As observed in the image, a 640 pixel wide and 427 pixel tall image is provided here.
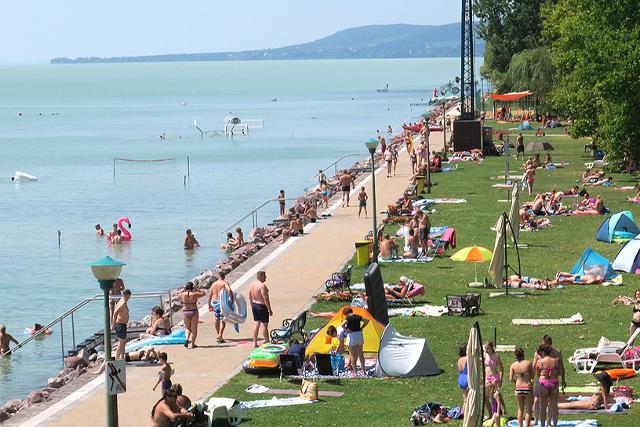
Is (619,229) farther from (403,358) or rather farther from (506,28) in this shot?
(506,28)

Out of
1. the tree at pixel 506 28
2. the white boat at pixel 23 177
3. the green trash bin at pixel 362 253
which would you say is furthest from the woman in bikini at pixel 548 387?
the tree at pixel 506 28

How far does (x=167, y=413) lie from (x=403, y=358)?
5.29 meters

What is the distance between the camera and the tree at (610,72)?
151 feet

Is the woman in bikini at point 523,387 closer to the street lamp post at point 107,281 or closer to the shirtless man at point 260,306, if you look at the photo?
the street lamp post at point 107,281

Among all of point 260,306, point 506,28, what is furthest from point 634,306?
point 506,28

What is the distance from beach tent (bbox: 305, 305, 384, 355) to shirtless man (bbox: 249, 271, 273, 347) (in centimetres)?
127

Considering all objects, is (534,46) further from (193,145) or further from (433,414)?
(433,414)

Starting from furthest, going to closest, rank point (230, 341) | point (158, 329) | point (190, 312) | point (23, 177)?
point (23, 177), point (158, 329), point (230, 341), point (190, 312)

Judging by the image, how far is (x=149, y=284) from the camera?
42.4 metres

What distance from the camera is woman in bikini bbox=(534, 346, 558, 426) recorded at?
16.9 m

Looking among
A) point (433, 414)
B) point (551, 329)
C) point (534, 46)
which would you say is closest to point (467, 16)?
point (534, 46)

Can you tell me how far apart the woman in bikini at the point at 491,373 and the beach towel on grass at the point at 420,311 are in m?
7.41

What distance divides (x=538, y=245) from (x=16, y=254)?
25031mm

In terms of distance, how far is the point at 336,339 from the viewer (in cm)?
2159
